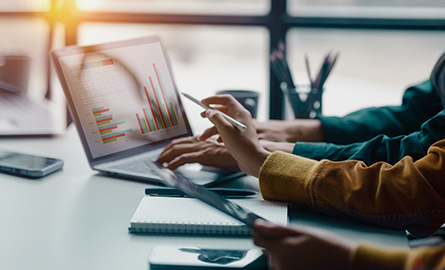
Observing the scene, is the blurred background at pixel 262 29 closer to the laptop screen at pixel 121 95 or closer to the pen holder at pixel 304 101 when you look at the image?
the pen holder at pixel 304 101

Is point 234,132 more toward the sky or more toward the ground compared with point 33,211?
more toward the sky

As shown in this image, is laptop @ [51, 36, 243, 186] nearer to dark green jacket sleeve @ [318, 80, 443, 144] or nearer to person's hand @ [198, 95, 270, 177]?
person's hand @ [198, 95, 270, 177]

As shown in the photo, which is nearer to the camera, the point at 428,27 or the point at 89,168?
the point at 89,168

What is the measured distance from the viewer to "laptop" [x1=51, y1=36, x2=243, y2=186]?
3.09 feet

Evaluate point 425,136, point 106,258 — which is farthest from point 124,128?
point 425,136

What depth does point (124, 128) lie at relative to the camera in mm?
992

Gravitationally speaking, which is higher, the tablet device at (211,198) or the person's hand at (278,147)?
the person's hand at (278,147)

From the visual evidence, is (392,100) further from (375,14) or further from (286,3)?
(286,3)

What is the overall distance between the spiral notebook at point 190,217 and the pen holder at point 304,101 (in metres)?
0.60

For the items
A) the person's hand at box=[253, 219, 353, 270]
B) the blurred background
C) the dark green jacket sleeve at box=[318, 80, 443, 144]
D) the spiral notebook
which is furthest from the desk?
the blurred background

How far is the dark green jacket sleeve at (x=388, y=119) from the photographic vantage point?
1.13m

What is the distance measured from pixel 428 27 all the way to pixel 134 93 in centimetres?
109

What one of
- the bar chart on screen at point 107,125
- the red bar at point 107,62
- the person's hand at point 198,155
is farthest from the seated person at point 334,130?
the red bar at point 107,62

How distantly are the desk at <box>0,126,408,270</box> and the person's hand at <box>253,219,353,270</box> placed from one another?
0.12 metres
